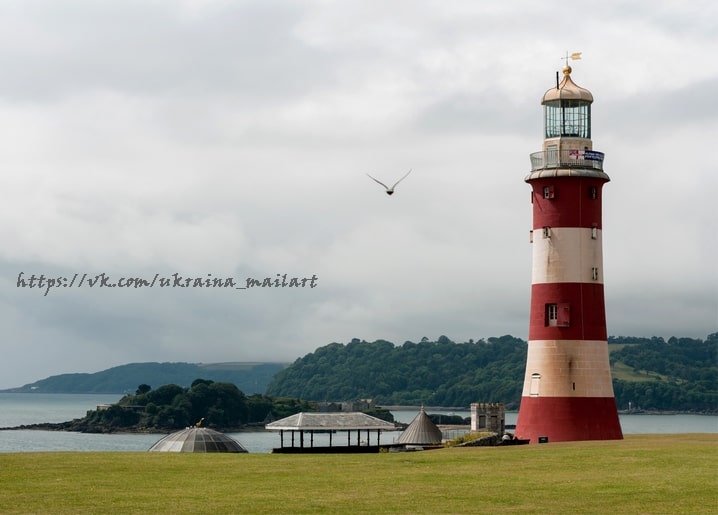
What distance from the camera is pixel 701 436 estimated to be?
217 ft

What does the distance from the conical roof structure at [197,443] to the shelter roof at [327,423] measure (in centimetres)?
247

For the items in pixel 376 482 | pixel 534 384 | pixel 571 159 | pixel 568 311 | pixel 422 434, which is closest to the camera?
pixel 376 482

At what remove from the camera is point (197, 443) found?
63625mm

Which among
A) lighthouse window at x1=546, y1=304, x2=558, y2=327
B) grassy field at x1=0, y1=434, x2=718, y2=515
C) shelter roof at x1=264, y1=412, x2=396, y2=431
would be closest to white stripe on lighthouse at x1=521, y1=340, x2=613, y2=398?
lighthouse window at x1=546, y1=304, x2=558, y2=327

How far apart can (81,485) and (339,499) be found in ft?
31.8

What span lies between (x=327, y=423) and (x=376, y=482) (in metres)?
23.9

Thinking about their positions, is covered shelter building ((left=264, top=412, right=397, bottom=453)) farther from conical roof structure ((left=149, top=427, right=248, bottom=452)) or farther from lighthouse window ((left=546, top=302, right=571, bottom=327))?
lighthouse window ((left=546, top=302, right=571, bottom=327))

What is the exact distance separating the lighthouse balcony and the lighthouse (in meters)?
0.06

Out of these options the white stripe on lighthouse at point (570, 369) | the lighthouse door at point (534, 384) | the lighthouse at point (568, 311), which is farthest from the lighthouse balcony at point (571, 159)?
the lighthouse door at point (534, 384)

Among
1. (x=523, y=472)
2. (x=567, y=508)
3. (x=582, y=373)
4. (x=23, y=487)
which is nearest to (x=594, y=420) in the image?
(x=582, y=373)

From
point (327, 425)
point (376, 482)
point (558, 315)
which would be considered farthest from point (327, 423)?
point (376, 482)

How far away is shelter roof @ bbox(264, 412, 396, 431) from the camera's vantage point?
215 ft

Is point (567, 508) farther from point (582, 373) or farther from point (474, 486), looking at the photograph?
point (582, 373)

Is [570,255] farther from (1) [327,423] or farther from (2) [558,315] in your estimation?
(1) [327,423]
